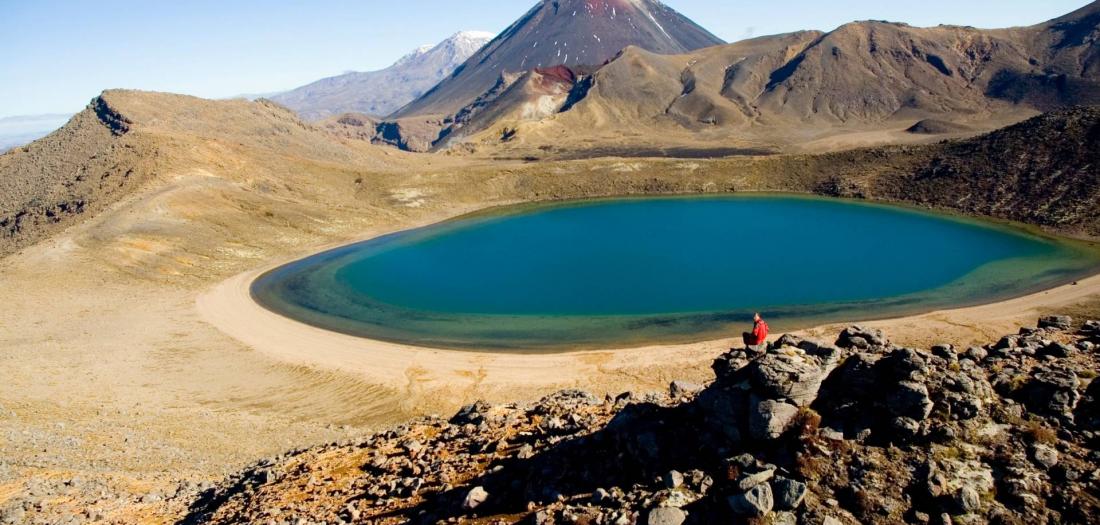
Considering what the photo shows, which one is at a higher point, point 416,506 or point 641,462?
point 641,462

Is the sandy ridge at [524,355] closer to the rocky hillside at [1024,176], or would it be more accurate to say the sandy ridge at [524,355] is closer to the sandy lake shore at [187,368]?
the sandy lake shore at [187,368]

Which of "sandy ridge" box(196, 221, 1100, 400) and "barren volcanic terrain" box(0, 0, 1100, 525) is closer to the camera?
"barren volcanic terrain" box(0, 0, 1100, 525)

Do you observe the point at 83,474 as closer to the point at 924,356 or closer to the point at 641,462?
the point at 641,462

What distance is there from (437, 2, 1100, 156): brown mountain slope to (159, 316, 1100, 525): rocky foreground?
128 m

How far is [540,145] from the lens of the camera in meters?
149

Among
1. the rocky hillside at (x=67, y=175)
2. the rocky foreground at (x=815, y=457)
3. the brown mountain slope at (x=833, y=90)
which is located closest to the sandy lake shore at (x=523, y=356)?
the rocky foreground at (x=815, y=457)

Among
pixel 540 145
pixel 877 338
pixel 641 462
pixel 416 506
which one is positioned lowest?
pixel 416 506

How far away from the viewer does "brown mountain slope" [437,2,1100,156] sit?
146250mm

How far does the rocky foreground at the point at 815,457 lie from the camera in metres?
11.9

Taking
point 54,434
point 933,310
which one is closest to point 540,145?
point 933,310

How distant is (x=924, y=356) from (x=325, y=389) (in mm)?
31225

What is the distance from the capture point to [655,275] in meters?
58.0

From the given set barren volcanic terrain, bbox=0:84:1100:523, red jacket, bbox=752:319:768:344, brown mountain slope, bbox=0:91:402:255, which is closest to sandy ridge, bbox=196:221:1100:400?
barren volcanic terrain, bbox=0:84:1100:523

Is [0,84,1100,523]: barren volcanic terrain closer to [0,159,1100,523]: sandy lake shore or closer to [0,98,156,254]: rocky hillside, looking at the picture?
[0,159,1100,523]: sandy lake shore
